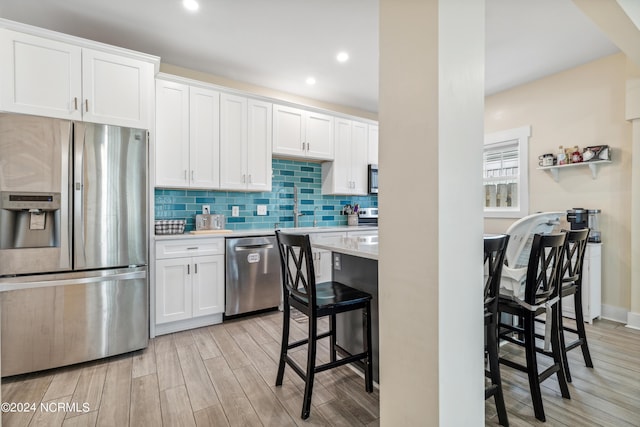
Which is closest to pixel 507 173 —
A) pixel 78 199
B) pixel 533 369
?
pixel 533 369

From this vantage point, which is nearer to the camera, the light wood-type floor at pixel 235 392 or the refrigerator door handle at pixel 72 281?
the light wood-type floor at pixel 235 392

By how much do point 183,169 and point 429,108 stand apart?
2.75 m

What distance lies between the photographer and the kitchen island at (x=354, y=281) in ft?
6.27

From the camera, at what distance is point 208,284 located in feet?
9.64

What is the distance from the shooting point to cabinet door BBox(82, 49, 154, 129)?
2.34 m

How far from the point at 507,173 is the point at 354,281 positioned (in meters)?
3.17

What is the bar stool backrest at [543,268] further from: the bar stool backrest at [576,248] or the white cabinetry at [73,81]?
the white cabinetry at [73,81]

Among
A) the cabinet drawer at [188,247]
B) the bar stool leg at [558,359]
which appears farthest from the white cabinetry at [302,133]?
the bar stool leg at [558,359]

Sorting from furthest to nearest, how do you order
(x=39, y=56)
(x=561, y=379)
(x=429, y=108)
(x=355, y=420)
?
(x=39, y=56) < (x=561, y=379) < (x=355, y=420) < (x=429, y=108)

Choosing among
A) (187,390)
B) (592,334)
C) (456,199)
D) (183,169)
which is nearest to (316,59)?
(183,169)

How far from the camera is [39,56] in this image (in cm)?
218

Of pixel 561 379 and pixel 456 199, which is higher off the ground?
pixel 456 199

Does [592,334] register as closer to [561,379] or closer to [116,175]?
[561,379]

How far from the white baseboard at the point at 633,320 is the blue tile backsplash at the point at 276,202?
10.9ft
